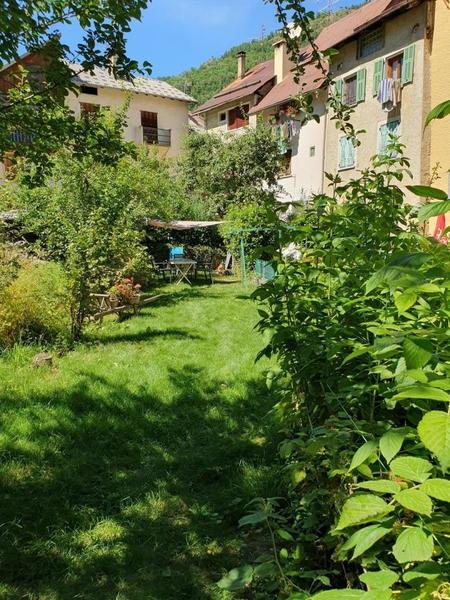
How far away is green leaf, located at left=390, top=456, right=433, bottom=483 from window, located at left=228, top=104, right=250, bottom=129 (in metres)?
29.0

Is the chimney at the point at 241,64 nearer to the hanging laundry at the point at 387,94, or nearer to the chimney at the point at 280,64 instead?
the chimney at the point at 280,64

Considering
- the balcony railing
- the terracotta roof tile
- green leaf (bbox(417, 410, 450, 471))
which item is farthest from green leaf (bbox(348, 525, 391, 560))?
the balcony railing

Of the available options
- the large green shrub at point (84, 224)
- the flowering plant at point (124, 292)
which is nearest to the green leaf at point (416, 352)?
the large green shrub at point (84, 224)

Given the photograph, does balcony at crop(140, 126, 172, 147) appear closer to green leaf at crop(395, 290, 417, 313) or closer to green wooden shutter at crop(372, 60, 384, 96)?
green wooden shutter at crop(372, 60, 384, 96)

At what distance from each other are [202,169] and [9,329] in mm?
19278

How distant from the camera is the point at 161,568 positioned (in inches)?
107

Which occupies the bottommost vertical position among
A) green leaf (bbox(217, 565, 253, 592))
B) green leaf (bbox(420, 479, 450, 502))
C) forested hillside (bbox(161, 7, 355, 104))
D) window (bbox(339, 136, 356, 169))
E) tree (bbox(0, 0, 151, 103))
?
green leaf (bbox(217, 565, 253, 592))

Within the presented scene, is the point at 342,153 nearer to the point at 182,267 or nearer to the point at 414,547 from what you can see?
the point at 182,267

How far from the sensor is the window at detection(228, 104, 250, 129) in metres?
28.7

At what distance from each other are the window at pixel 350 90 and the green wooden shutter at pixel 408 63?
3057mm

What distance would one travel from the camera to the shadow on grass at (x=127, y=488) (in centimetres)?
268

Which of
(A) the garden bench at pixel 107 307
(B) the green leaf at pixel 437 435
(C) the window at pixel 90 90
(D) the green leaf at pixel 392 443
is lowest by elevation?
(A) the garden bench at pixel 107 307

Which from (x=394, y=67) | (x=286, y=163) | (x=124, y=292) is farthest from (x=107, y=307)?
(x=286, y=163)

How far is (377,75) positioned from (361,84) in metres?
0.96
